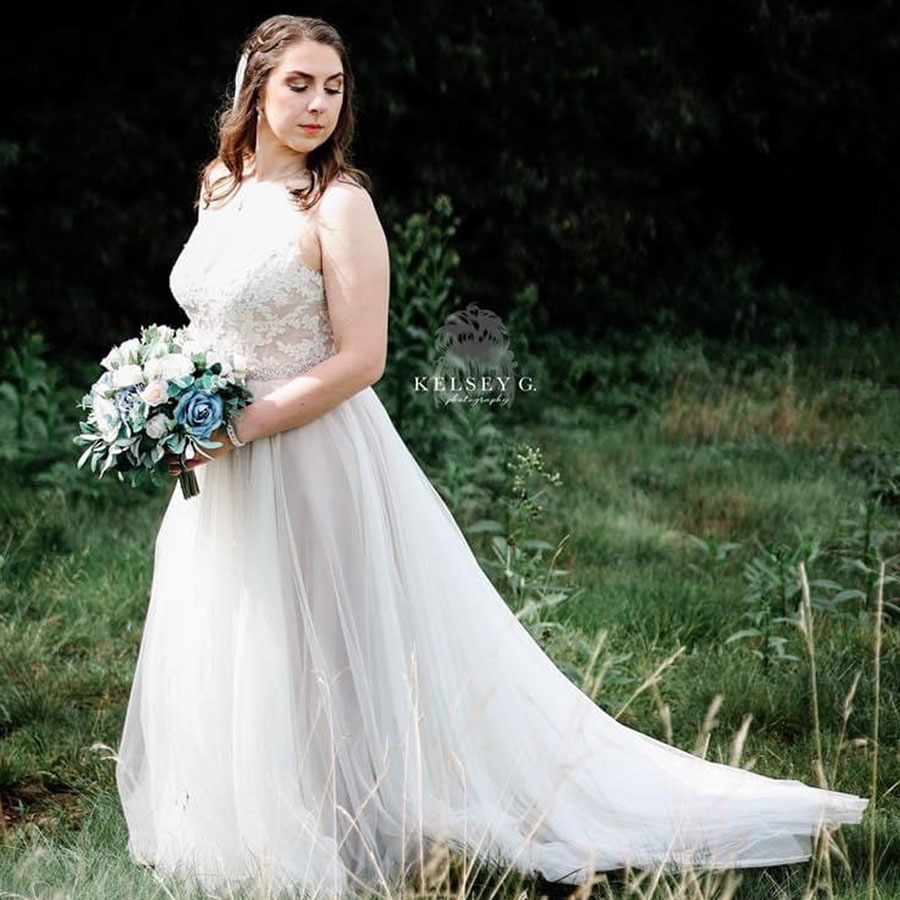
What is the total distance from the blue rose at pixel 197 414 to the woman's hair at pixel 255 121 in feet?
1.52

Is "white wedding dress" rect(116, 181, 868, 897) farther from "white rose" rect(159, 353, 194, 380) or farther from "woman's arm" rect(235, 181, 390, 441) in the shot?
"white rose" rect(159, 353, 194, 380)

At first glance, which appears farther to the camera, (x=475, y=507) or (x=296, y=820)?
(x=475, y=507)

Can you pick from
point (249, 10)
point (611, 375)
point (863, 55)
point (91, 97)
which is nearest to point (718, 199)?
point (863, 55)

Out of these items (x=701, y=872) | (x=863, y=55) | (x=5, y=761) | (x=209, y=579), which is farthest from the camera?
(x=863, y=55)

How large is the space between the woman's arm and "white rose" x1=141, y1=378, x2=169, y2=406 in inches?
6.8

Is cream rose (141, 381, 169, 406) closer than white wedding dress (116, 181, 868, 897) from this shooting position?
Yes

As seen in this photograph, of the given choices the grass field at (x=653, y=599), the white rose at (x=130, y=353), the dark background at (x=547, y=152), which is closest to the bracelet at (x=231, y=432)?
the white rose at (x=130, y=353)

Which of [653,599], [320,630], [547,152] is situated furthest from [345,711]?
[547,152]

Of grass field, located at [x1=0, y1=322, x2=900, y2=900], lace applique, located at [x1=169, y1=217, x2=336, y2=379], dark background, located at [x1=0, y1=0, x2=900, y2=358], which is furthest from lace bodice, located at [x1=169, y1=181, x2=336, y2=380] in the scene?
dark background, located at [x1=0, y1=0, x2=900, y2=358]

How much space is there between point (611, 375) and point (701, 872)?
20.3 ft

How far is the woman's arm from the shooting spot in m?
3.05

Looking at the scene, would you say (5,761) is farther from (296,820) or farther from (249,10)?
(249,10)

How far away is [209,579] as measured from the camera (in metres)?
3.24

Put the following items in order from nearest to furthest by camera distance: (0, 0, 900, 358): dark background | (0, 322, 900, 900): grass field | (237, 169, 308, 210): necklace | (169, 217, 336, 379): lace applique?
(169, 217, 336, 379): lace applique → (237, 169, 308, 210): necklace → (0, 322, 900, 900): grass field → (0, 0, 900, 358): dark background
